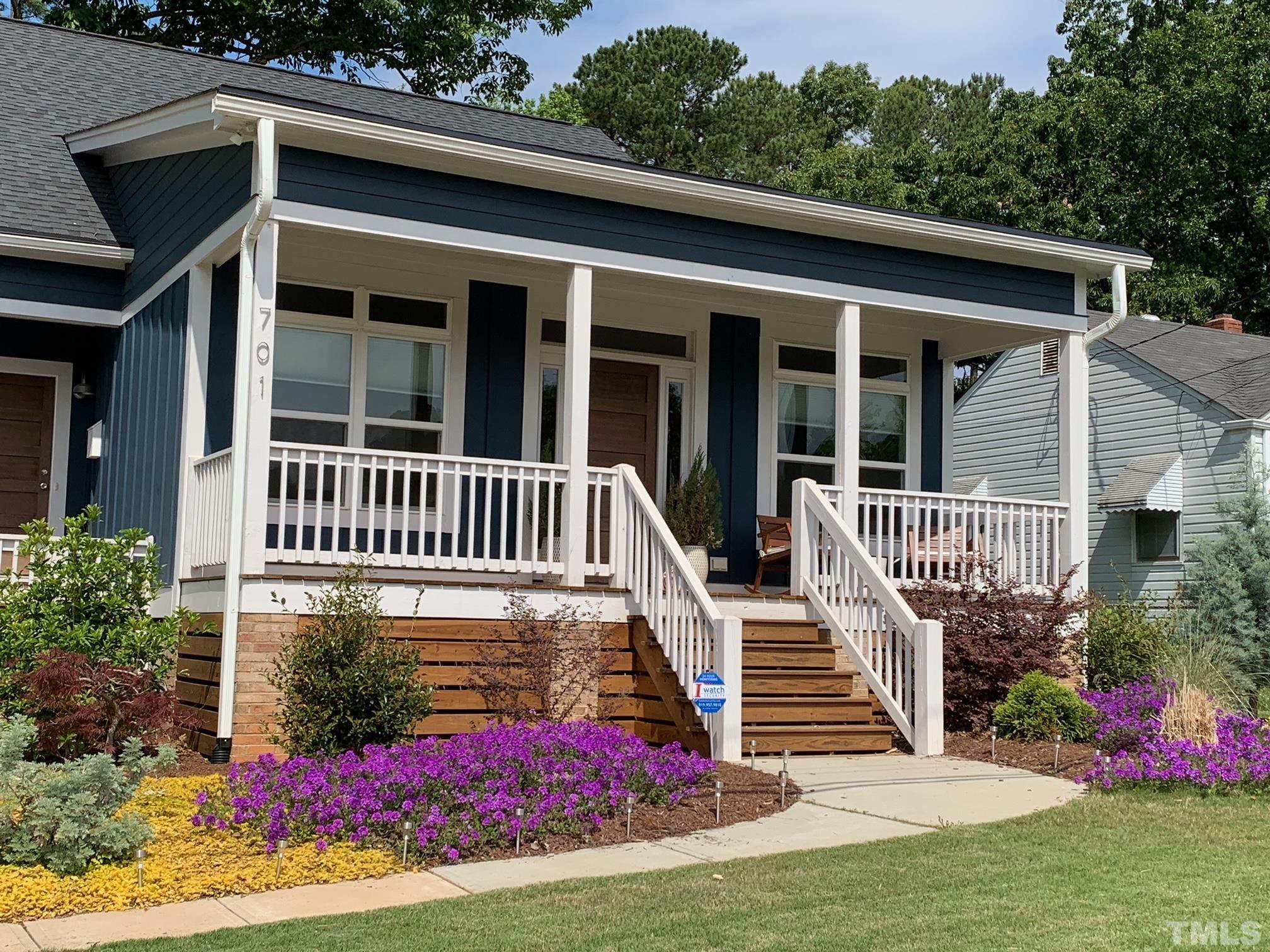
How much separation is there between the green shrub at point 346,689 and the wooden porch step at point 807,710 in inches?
89.2

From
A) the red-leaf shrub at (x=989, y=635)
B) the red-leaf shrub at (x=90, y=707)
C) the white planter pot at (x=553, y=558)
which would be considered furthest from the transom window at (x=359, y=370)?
the red-leaf shrub at (x=989, y=635)

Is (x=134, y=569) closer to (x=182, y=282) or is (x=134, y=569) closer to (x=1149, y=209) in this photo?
(x=182, y=282)

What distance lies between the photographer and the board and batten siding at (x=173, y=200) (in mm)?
9469

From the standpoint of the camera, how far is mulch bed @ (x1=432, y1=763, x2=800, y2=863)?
6.34 metres

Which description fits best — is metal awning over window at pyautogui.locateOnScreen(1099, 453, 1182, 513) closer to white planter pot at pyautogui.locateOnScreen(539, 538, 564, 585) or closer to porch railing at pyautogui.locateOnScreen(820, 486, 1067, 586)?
porch railing at pyautogui.locateOnScreen(820, 486, 1067, 586)

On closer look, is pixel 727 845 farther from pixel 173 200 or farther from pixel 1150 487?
pixel 1150 487

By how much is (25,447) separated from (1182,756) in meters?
9.36

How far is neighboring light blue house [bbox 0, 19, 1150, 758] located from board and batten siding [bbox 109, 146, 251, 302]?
4cm

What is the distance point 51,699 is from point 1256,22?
24.9m

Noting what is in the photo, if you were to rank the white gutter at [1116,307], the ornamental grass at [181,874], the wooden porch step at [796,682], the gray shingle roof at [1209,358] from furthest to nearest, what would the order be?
the gray shingle roof at [1209,358] < the white gutter at [1116,307] < the wooden porch step at [796,682] < the ornamental grass at [181,874]

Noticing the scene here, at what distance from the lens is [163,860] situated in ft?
18.9

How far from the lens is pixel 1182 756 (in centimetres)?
773

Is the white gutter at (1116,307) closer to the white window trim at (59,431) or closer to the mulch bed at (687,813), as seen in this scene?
the mulch bed at (687,813)

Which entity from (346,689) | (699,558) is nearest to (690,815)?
(346,689)
